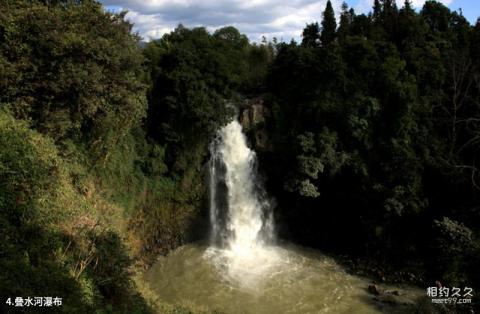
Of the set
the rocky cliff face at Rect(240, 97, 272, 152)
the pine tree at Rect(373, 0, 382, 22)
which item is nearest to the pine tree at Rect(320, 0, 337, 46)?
the pine tree at Rect(373, 0, 382, 22)

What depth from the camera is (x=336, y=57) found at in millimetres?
17891

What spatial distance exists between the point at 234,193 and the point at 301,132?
176 inches

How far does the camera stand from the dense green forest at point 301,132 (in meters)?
12.5

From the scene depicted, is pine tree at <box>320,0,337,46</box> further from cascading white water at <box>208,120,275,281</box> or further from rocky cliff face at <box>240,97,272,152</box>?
cascading white water at <box>208,120,275,281</box>

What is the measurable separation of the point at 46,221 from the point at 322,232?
44.7 ft

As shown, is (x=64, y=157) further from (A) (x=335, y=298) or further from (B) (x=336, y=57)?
(B) (x=336, y=57)

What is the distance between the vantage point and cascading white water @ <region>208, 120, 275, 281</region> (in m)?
17.7

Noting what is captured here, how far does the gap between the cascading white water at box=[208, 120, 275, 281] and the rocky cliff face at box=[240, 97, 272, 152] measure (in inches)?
14.6

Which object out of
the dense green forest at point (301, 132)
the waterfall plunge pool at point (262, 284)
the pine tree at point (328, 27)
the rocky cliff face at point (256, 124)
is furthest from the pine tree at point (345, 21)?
the waterfall plunge pool at point (262, 284)

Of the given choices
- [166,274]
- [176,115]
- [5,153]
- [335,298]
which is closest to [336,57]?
[176,115]

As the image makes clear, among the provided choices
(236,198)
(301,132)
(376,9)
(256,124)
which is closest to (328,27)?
(376,9)

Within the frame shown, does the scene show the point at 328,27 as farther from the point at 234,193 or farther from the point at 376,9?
the point at 234,193

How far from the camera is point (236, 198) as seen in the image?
17969mm

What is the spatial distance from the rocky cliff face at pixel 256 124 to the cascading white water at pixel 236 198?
37 centimetres
